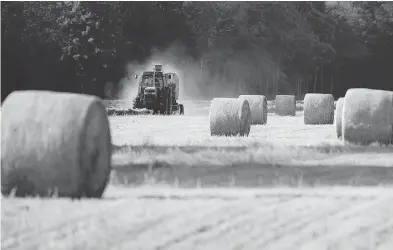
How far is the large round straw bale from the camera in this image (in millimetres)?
7586

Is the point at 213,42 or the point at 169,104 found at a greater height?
the point at 213,42

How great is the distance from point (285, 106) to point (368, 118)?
18080 millimetres

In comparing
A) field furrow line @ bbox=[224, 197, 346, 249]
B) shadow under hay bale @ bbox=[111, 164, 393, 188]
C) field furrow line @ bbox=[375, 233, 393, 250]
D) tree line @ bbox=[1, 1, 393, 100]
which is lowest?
field furrow line @ bbox=[375, 233, 393, 250]

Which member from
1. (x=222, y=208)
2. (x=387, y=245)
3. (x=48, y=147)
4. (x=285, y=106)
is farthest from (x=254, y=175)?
(x=285, y=106)

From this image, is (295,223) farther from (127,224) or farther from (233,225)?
(127,224)

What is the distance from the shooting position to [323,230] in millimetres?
6391

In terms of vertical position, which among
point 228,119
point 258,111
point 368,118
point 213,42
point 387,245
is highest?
point 213,42

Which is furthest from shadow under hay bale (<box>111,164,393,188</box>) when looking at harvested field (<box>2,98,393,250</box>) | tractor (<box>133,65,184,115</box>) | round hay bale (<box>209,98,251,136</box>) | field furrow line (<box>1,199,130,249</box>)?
tractor (<box>133,65,184,115</box>)

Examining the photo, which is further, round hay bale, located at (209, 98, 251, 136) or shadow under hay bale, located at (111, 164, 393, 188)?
round hay bale, located at (209, 98, 251, 136)

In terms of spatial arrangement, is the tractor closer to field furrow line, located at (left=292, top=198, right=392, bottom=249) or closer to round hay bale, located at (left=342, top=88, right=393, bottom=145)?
Result: round hay bale, located at (left=342, top=88, right=393, bottom=145)

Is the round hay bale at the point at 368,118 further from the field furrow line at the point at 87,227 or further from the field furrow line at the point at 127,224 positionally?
the field furrow line at the point at 87,227

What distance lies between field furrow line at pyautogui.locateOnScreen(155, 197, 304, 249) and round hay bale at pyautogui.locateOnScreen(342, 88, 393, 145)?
6570mm

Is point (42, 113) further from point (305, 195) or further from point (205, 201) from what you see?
point (305, 195)

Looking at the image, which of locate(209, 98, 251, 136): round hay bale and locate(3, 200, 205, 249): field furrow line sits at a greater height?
locate(209, 98, 251, 136): round hay bale
